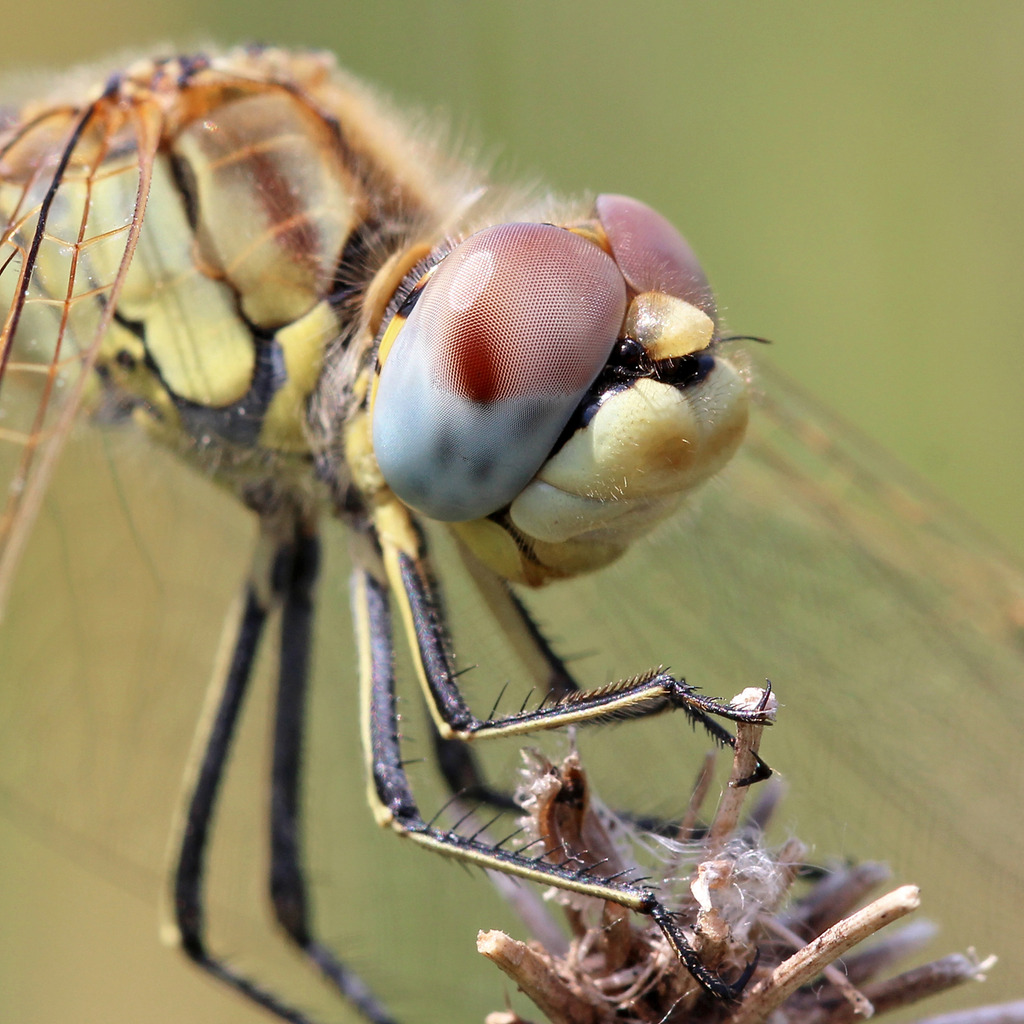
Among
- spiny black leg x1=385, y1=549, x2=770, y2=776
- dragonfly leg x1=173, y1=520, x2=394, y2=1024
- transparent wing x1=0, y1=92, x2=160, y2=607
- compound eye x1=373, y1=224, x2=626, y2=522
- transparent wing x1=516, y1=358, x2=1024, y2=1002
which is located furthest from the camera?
dragonfly leg x1=173, y1=520, x2=394, y2=1024

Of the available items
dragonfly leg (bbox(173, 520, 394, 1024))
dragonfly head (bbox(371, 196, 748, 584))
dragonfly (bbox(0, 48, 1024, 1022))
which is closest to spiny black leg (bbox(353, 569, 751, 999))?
dragonfly (bbox(0, 48, 1024, 1022))

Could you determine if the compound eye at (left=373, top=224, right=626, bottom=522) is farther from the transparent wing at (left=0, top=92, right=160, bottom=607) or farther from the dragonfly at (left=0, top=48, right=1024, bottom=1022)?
the transparent wing at (left=0, top=92, right=160, bottom=607)

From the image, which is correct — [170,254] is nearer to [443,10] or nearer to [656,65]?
[443,10]

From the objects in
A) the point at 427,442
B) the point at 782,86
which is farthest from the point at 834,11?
the point at 427,442

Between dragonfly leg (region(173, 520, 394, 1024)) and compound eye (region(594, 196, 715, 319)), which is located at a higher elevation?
compound eye (region(594, 196, 715, 319))

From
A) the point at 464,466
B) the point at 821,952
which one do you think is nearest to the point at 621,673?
the point at 464,466

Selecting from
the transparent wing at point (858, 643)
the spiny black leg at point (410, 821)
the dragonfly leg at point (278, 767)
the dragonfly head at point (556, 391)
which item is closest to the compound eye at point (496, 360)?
the dragonfly head at point (556, 391)
